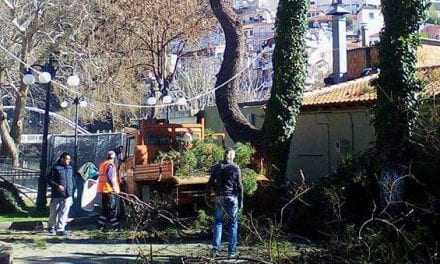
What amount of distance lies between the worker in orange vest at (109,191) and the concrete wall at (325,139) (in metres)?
7.09

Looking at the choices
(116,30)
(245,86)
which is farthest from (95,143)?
(245,86)

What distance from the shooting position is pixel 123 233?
615 inches

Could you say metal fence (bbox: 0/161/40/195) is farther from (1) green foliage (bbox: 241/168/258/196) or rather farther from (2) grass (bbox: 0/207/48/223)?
(1) green foliage (bbox: 241/168/258/196)

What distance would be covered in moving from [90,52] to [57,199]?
13.6 meters

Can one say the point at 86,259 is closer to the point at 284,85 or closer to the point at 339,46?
the point at 284,85

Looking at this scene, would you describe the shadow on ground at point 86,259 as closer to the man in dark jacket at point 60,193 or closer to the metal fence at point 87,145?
the man in dark jacket at point 60,193

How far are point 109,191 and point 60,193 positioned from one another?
1.08m

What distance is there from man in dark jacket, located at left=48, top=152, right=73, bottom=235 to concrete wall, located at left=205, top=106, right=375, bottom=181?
8180 mm

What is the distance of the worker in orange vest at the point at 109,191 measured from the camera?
1591cm

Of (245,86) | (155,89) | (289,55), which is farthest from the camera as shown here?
(245,86)

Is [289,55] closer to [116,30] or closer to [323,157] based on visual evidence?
[323,157]

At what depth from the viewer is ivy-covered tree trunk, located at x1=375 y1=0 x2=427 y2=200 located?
14320 millimetres

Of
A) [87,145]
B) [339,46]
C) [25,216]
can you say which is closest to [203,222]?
[25,216]

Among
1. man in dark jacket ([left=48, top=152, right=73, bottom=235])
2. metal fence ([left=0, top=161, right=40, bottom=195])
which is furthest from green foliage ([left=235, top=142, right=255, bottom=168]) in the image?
metal fence ([left=0, top=161, right=40, bottom=195])
